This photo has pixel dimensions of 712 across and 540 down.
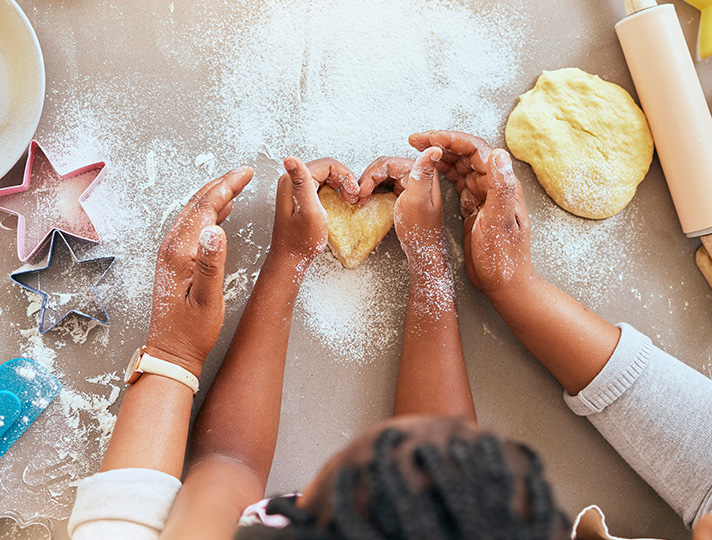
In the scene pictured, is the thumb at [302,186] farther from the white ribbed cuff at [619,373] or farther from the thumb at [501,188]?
the white ribbed cuff at [619,373]

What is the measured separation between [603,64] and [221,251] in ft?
3.02

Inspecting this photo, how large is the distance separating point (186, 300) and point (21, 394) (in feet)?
1.34

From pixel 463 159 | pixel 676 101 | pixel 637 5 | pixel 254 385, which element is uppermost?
pixel 637 5

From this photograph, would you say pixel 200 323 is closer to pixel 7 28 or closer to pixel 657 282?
pixel 7 28

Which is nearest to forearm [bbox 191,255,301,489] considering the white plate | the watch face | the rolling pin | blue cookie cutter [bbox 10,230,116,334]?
the watch face

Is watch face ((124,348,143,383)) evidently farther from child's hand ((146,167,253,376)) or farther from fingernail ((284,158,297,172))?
fingernail ((284,158,297,172))

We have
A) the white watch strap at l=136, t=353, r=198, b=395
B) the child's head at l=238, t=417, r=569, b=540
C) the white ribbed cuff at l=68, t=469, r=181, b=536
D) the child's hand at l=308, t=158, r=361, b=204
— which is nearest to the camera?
the child's head at l=238, t=417, r=569, b=540

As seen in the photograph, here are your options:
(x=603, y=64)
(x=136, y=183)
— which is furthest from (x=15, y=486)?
(x=603, y=64)

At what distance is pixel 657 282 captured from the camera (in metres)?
1.11

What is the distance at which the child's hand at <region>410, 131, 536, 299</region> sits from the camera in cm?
92

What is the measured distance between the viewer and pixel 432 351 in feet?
3.23

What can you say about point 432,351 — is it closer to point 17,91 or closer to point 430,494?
point 430,494

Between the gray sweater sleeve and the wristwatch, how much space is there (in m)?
0.75

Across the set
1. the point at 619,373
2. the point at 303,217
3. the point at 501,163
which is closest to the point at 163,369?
the point at 303,217
